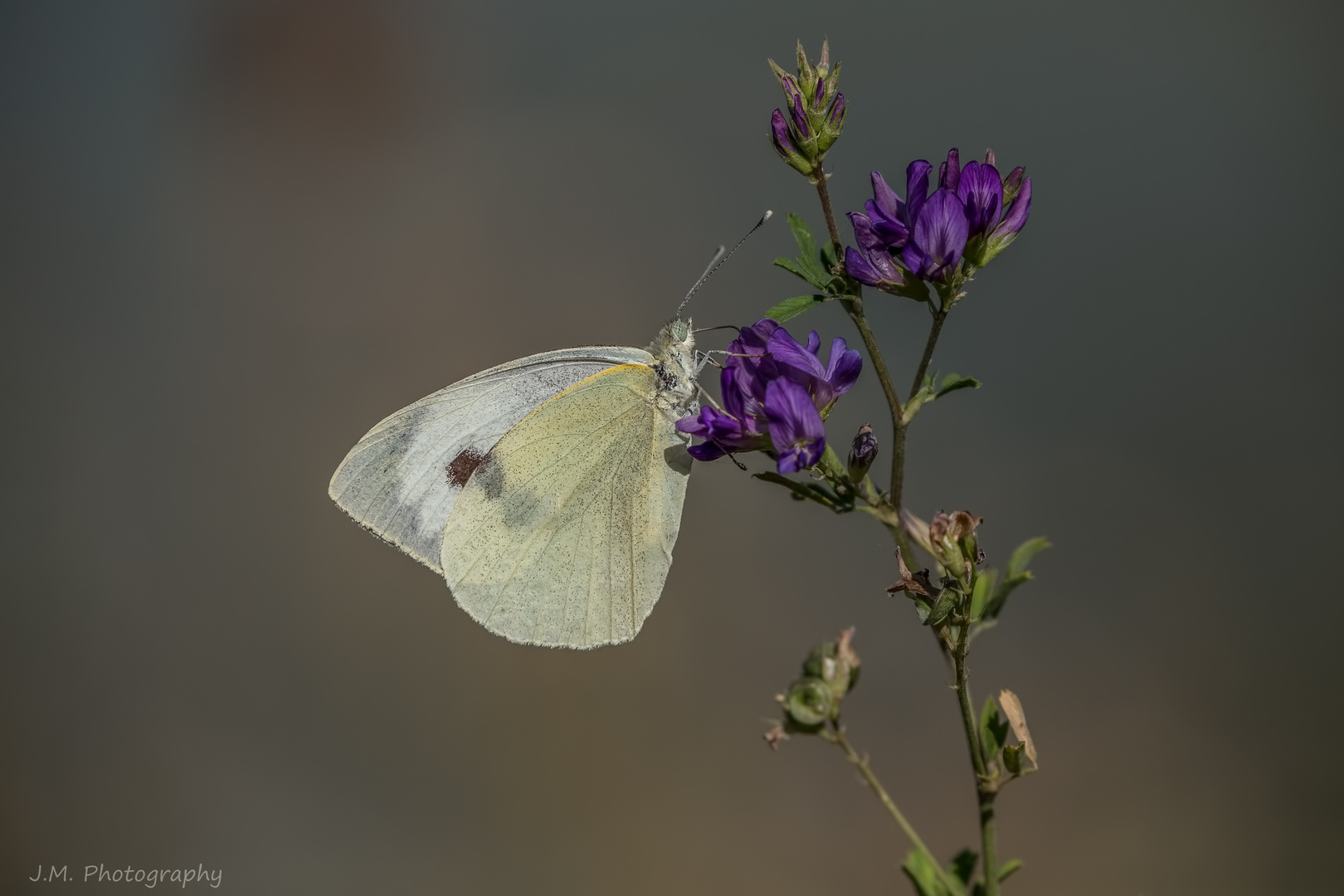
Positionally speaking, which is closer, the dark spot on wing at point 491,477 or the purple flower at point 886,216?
the purple flower at point 886,216

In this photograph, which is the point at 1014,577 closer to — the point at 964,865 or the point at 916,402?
the point at 916,402

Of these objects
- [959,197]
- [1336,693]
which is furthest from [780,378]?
[1336,693]

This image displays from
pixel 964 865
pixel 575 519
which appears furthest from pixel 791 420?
pixel 575 519

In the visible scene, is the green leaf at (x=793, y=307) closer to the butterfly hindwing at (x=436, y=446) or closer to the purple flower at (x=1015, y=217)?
the purple flower at (x=1015, y=217)

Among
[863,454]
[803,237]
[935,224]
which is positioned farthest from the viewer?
[803,237]

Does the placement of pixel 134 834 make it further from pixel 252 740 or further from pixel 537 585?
pixel 537 585

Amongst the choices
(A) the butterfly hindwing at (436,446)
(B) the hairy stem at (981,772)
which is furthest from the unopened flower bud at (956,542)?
(A) the butterfly hindwing at (436,446)
